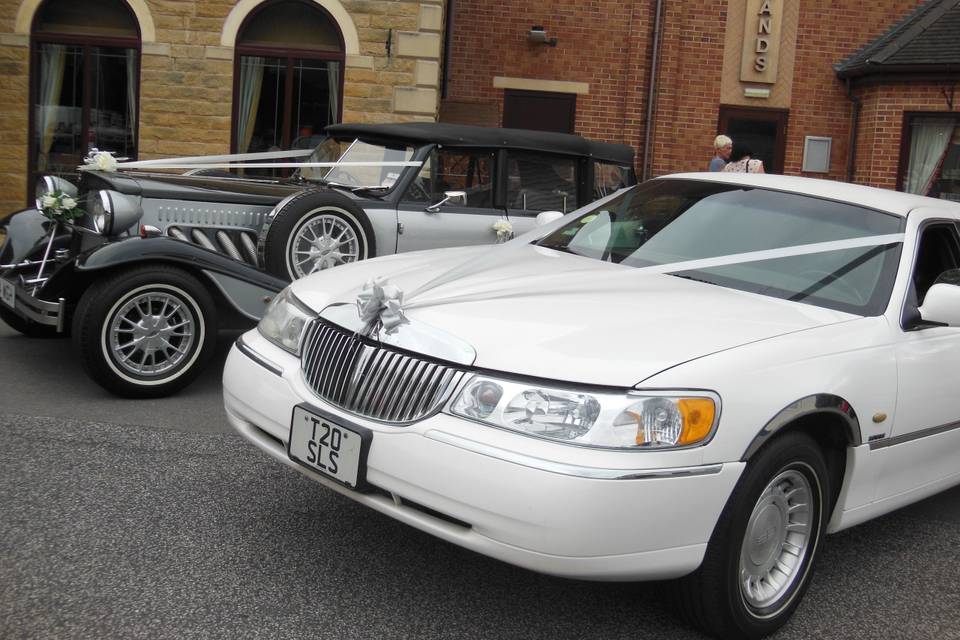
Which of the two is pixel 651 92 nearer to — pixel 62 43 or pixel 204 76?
pixel 204 76

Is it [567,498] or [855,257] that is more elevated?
[855,257]

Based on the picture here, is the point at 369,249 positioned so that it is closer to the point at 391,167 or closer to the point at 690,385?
the point at 391,167

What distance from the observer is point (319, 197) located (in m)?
6.26

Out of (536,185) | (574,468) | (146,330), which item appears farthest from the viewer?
(536,185)

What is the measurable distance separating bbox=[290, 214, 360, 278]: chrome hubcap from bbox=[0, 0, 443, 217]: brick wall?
22.1 feet

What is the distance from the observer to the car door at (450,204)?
22.6ft

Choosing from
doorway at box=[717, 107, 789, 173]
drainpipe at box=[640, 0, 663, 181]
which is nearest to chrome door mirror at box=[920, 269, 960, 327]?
drainpipe at box=[640, 0, 663, 181]

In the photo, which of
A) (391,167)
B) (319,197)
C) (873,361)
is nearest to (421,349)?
(873,361)

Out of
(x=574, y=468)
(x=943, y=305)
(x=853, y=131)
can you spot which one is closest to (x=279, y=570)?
(x=574, y=468)

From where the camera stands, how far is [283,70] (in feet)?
43.7

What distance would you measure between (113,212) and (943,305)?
14.8 feet

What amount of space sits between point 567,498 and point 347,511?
1.63 meters

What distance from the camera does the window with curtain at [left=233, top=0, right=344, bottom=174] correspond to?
1314 cm

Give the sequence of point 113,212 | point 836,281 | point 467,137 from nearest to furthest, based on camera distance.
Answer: point 836,281, point 113,212, point 467,137
